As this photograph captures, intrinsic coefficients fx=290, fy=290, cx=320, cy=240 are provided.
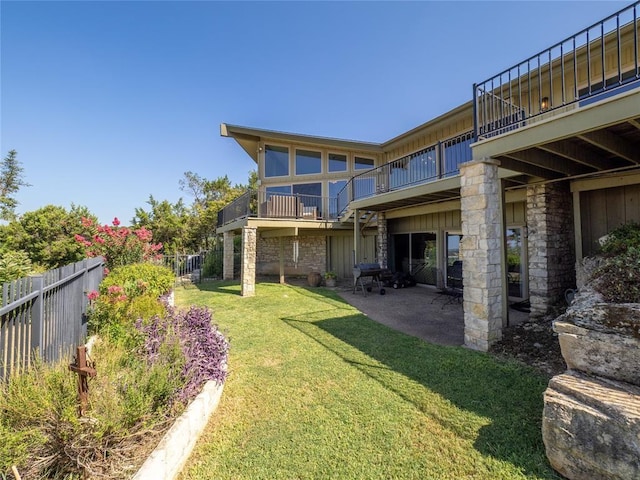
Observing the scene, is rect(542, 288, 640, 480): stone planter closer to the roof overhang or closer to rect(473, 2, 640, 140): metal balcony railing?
rect(473, 2, 640, 140): metal balcony railing

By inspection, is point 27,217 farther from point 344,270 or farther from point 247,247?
point 344,270

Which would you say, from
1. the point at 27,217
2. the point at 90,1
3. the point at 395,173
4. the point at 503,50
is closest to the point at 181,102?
the point at 90,1

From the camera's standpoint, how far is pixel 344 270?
49.2 ft

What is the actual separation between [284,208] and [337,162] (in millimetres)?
4405

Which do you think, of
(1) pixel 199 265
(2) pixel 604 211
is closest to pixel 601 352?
(2) pixel 604 211

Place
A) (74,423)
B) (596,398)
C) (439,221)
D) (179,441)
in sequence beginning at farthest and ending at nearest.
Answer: (439,221)
(179,441)
(596,398)
(74,423)

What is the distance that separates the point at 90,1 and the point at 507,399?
11.5m

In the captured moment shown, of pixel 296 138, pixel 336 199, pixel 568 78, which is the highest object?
pixel 296 138

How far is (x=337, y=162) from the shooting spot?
14.7m

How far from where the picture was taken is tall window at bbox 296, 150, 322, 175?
1469 cm

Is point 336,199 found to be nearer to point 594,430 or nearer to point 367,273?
point 367,273

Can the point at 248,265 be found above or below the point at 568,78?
below

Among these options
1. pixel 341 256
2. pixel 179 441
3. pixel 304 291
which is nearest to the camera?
pixel 179 441

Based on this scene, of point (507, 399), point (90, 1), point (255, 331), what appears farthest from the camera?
point (90, 1)
